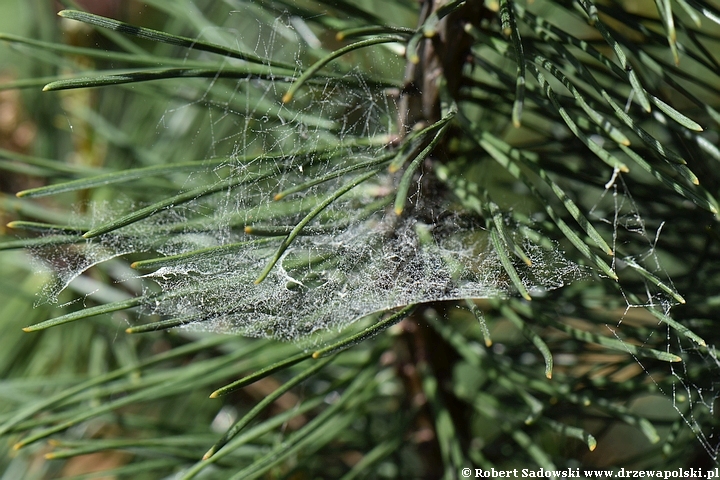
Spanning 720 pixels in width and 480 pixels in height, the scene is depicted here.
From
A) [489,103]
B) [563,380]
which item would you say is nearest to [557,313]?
[563,380]

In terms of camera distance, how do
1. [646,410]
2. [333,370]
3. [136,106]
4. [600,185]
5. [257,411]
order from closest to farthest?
1. [257,411]
2. [600,185]
3. [333,370]
4. [136,106]
5. [646,410]

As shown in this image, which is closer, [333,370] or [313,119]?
[313,119]

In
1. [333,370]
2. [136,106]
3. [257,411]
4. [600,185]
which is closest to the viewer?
[257,411]

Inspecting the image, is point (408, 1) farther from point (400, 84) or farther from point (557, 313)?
point (557, 313)

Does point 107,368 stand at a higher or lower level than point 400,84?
lower

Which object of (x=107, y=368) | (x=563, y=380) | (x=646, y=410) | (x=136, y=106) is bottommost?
(x=646, y=410)

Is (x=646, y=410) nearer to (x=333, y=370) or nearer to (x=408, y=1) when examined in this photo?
(x=333, y=370)

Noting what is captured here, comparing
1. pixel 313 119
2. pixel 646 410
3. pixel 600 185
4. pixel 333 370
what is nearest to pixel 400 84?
pixel 313 119
